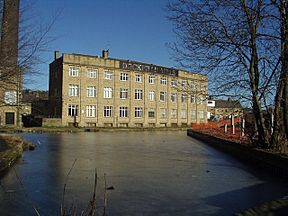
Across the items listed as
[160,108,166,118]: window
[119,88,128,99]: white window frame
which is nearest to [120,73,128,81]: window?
[119,88,128,99]: white window frame

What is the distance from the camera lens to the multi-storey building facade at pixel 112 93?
52.8 metres

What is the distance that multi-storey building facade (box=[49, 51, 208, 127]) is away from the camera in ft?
173

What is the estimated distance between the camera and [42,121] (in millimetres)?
47656

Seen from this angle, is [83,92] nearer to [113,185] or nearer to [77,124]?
[77,124]

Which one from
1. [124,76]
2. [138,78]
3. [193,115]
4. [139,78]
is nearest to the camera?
[124,76]

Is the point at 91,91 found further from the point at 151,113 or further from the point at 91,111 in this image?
the point at 151,113

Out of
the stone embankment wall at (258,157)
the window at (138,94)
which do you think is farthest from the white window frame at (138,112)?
the stone embankment wall at (258,157)

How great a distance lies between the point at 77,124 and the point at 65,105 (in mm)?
3446

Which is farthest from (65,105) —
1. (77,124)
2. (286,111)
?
(286,111)

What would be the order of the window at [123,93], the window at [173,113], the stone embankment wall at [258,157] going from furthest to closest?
the window at [173,113] → the window at [123,93] → the stone embankment wall at [258,157]

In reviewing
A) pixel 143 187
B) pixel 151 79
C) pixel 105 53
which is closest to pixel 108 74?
pixel 105 53

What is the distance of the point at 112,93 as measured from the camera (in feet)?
189

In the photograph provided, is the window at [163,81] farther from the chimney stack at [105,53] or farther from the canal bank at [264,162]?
the canal bank at [264,162]

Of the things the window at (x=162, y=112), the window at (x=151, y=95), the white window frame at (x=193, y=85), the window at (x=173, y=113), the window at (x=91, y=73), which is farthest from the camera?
the window at (x=173, y=113)
